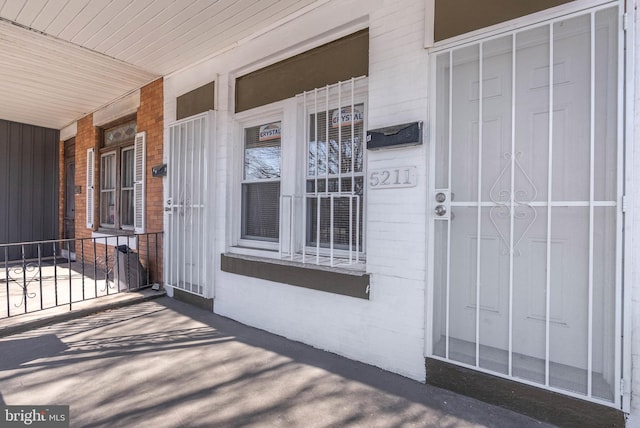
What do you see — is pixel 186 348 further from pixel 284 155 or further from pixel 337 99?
pixel 337 99

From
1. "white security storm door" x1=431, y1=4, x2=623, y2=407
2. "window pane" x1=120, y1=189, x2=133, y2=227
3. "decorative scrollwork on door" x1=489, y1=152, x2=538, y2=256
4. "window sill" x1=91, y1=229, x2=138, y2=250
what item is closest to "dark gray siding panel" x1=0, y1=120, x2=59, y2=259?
"window sill" x1=91, y1=229, x2=138, y2=250

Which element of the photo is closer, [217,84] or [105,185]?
[217,84]

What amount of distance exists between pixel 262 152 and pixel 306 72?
37.8 inches

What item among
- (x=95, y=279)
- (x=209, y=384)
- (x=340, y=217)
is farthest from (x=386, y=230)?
(x=95, y=279)

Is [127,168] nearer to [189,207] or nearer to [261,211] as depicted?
[189,207]

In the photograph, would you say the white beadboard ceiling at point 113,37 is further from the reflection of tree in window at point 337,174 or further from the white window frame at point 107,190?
the white window frame at point 107,190

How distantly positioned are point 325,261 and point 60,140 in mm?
7780

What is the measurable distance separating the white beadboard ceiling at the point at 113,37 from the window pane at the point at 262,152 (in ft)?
3.22

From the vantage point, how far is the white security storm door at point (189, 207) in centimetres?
395

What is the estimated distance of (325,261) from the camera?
299 centimetres

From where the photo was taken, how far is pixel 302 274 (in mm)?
3070

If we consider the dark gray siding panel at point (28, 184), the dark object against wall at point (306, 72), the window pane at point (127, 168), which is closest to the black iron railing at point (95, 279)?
the window pane at point (127, 168)

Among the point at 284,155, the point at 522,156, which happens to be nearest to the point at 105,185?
A: the point at 284,155

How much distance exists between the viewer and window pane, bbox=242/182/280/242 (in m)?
3.57
